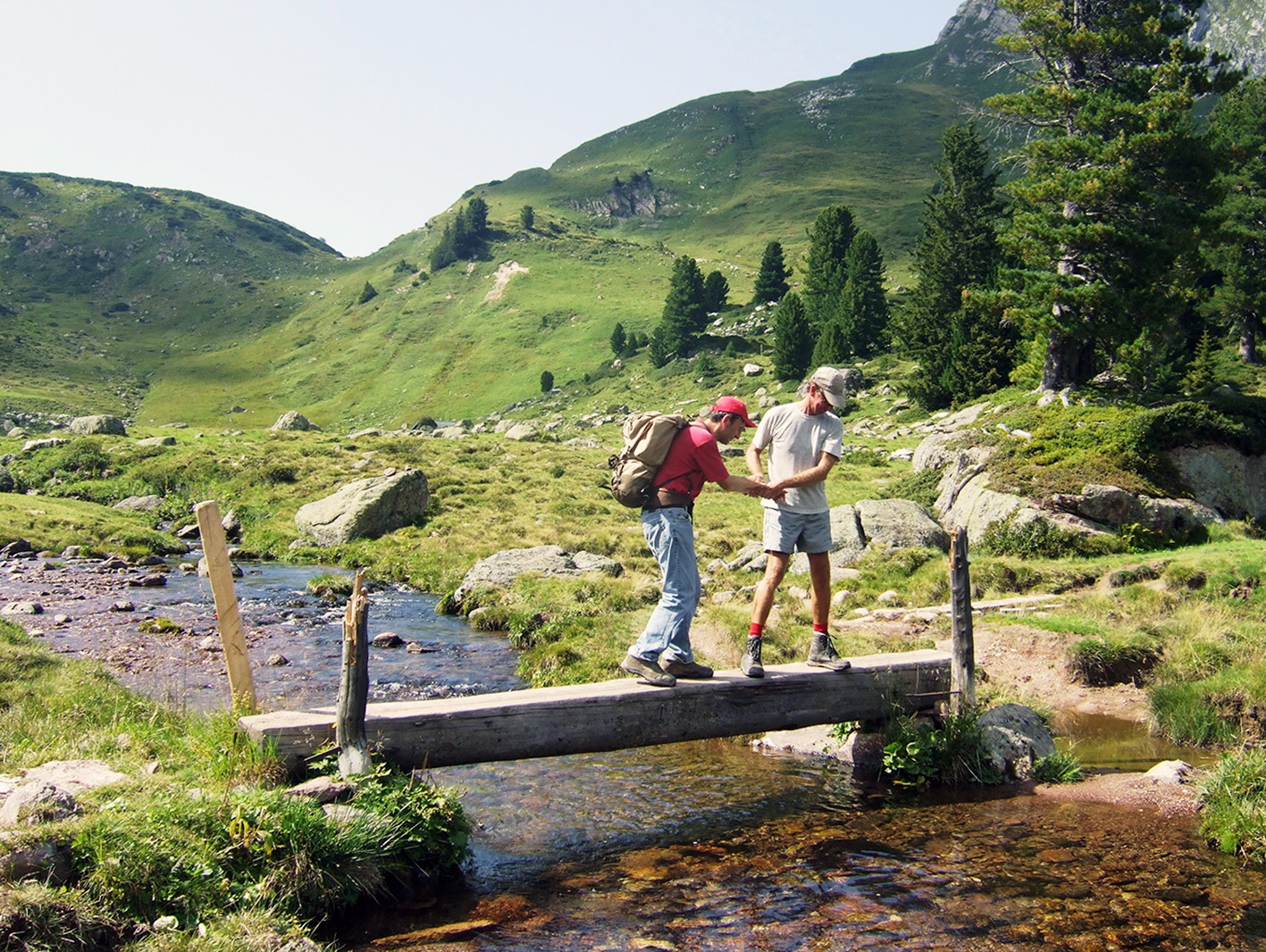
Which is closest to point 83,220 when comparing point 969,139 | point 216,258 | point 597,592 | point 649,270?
point 216,258

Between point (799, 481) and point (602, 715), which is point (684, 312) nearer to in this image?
point (799, 481)

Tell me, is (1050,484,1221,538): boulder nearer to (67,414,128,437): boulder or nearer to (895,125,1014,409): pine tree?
(895,125,1014,409): pine tree

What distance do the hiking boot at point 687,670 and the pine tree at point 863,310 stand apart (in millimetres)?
60963

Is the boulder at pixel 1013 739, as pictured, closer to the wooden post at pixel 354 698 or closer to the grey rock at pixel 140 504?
the wooden post at pixel 354 698

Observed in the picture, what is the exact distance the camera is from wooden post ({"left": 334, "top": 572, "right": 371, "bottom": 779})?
7121mm

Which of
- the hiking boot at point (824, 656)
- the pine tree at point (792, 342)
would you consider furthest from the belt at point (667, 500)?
the pine tree at point (792, 342)

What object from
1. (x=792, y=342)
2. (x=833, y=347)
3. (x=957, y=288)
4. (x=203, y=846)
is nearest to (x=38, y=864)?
(x=203, y=846)

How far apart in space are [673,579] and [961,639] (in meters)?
4.11

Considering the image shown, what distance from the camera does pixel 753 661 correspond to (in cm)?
907

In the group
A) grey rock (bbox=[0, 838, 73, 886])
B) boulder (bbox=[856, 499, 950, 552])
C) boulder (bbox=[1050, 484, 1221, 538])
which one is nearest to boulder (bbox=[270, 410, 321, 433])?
boulder (bbox=[856, 499, 950, 552])

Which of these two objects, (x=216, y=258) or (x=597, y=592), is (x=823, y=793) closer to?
(x=597, y=592)

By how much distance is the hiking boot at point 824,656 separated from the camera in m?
9.64

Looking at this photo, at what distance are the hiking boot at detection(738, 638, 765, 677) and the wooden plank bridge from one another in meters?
0.10

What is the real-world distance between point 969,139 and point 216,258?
179 m
